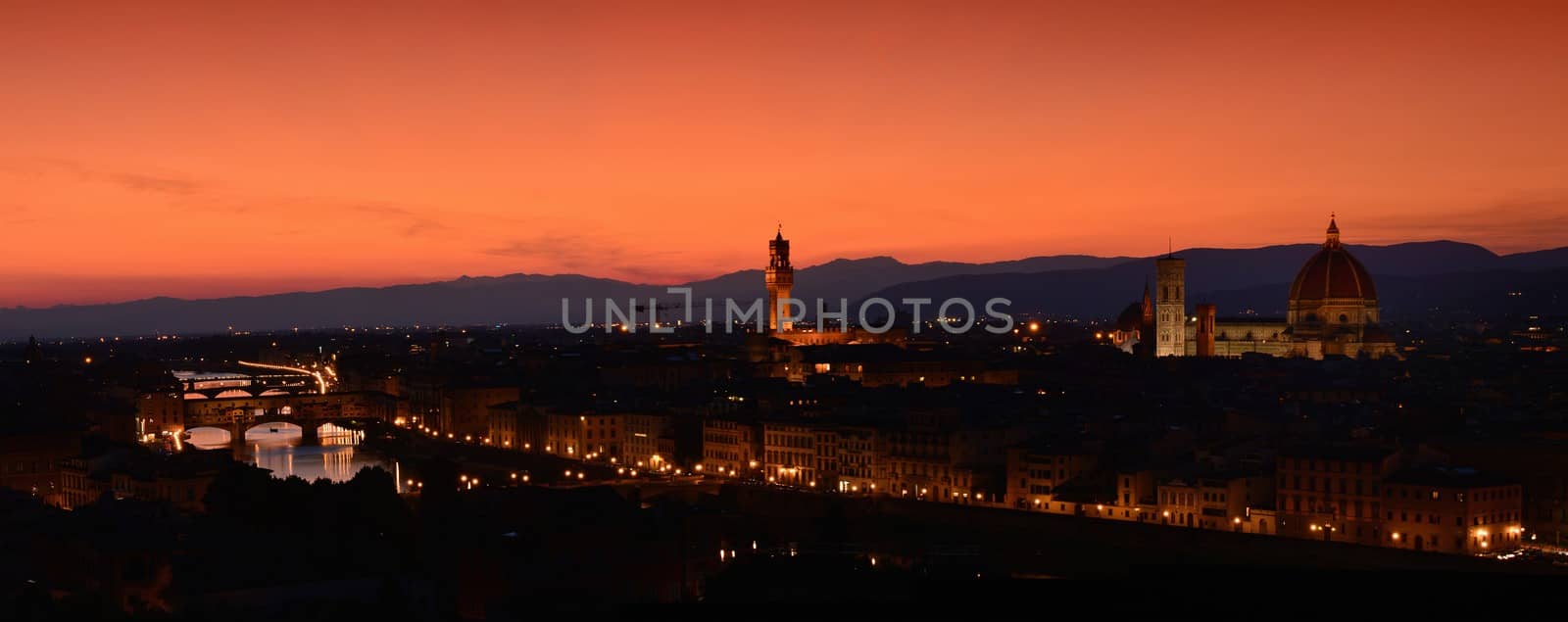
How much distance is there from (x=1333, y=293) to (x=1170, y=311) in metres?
9.07

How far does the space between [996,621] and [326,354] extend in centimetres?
16484

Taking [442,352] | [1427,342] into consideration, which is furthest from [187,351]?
[1427,342]

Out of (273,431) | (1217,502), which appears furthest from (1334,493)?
(273,431)

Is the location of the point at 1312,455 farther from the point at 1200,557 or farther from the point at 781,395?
the point at 781,395

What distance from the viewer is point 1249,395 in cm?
5466

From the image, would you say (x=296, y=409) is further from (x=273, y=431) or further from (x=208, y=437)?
(x=273, y=431)

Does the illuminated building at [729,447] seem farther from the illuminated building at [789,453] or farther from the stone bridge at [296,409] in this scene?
the stone bridge at [296,409]

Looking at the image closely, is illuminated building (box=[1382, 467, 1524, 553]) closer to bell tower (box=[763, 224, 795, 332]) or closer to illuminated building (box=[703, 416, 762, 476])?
illuminated building (box=[703, 416, 762, 476])

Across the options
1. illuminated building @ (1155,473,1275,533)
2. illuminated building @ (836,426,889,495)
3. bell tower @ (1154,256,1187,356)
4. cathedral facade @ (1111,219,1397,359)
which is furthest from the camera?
bell tower @ (1154,256,1187,356)

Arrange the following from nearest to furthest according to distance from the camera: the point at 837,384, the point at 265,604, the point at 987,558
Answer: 1. the point at 265,604
2. the point at 987,558
3. the point at 837,384

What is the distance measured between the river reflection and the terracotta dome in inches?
1826

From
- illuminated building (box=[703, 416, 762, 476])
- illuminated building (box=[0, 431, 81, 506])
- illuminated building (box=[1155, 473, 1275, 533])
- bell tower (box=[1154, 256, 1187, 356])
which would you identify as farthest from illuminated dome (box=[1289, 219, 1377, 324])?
illuminated building (box=[0, 431, 81, 506])

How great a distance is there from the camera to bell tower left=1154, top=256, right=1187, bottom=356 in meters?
84.2

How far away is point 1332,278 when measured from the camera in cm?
7869
